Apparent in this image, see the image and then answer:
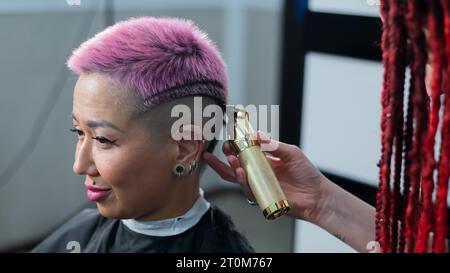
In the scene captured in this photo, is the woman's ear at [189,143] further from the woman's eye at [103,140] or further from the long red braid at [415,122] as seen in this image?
the long red braid at [415,122]

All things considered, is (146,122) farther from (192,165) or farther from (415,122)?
(415,122)

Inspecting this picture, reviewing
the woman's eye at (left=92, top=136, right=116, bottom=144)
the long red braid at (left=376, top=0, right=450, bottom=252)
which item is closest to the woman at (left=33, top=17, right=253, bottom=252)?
the woman's eye at (left=92, top=136, right=116, bottom=144)

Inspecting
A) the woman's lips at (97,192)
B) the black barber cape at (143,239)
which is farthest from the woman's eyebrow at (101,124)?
the black barber cape at (143,239)

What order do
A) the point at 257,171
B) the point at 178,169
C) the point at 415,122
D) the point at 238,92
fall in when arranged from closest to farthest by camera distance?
the point at 415,122, the point at 257,171, the point at 178,169, the point at 238,92

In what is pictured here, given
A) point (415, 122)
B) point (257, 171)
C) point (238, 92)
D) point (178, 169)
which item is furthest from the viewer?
point (238, 92)

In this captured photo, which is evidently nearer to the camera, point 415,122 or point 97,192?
point 415,122

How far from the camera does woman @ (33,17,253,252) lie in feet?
2.81

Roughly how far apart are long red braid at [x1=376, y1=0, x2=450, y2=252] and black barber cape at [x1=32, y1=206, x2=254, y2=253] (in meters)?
0.33

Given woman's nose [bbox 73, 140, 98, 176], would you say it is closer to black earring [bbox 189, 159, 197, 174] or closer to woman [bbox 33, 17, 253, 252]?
woman [bbox 33, 17, 253, 252]

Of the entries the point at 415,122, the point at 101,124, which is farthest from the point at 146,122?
the point at 415,122

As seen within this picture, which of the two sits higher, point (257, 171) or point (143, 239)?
point (257, 171)

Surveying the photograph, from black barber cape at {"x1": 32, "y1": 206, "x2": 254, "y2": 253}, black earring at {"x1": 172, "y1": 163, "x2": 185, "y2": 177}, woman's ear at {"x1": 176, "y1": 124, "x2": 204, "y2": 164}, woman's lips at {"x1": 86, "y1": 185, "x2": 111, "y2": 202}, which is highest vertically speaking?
woman's ear at {"x1": 176, "y1": 124, "x2": 204, "y2": 164}

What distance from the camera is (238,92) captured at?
1.04 m

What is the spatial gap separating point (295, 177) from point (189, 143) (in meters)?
0.19
